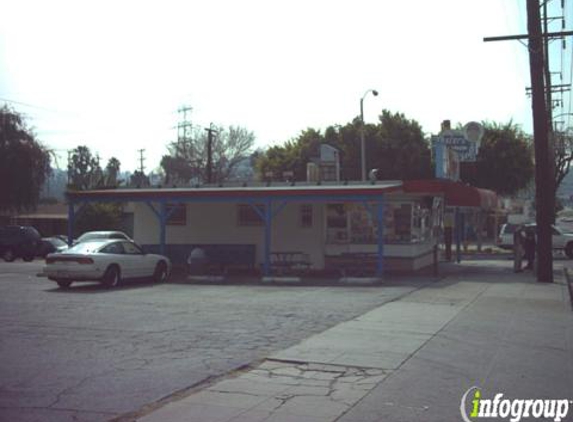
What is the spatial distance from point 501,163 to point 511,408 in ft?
162

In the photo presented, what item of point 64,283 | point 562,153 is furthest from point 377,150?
point 64,283

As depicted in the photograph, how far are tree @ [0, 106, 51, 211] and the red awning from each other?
96.2 ft

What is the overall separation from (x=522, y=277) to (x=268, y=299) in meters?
9.82

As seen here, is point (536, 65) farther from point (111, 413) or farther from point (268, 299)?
point (111, 413)

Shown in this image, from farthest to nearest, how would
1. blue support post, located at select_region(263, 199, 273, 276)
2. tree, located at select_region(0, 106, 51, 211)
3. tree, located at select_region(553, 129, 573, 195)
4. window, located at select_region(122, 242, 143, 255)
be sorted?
tree, located at select_region(553, 129, 573, 195) → tree, located at select_region(0, 106, 51, 211) → blue support post, located at select_region(263, 199, 273, 276) → window, located at select_region(122, 242, 143, 255)

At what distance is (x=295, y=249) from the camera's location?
25797mm

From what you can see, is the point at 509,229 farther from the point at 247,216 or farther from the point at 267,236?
the point at 267,236

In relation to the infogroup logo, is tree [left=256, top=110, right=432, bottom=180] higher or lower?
higher

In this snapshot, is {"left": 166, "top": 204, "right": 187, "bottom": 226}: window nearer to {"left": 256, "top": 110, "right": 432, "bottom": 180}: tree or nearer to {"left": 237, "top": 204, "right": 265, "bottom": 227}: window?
{"left": 237, "top": 204, "right": 265, "bottom": 227}: window

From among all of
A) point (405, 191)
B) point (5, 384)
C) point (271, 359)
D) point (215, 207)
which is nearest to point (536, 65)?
point (405, 191)

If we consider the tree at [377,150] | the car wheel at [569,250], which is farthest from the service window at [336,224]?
the tree at [377,150]

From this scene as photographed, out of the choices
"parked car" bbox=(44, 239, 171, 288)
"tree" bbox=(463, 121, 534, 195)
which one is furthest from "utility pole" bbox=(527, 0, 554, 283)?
"tree" bbox=(463, 121, 534, 195)

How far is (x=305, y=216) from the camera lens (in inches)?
A: 1012

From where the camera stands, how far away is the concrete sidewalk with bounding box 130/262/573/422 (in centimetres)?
678
